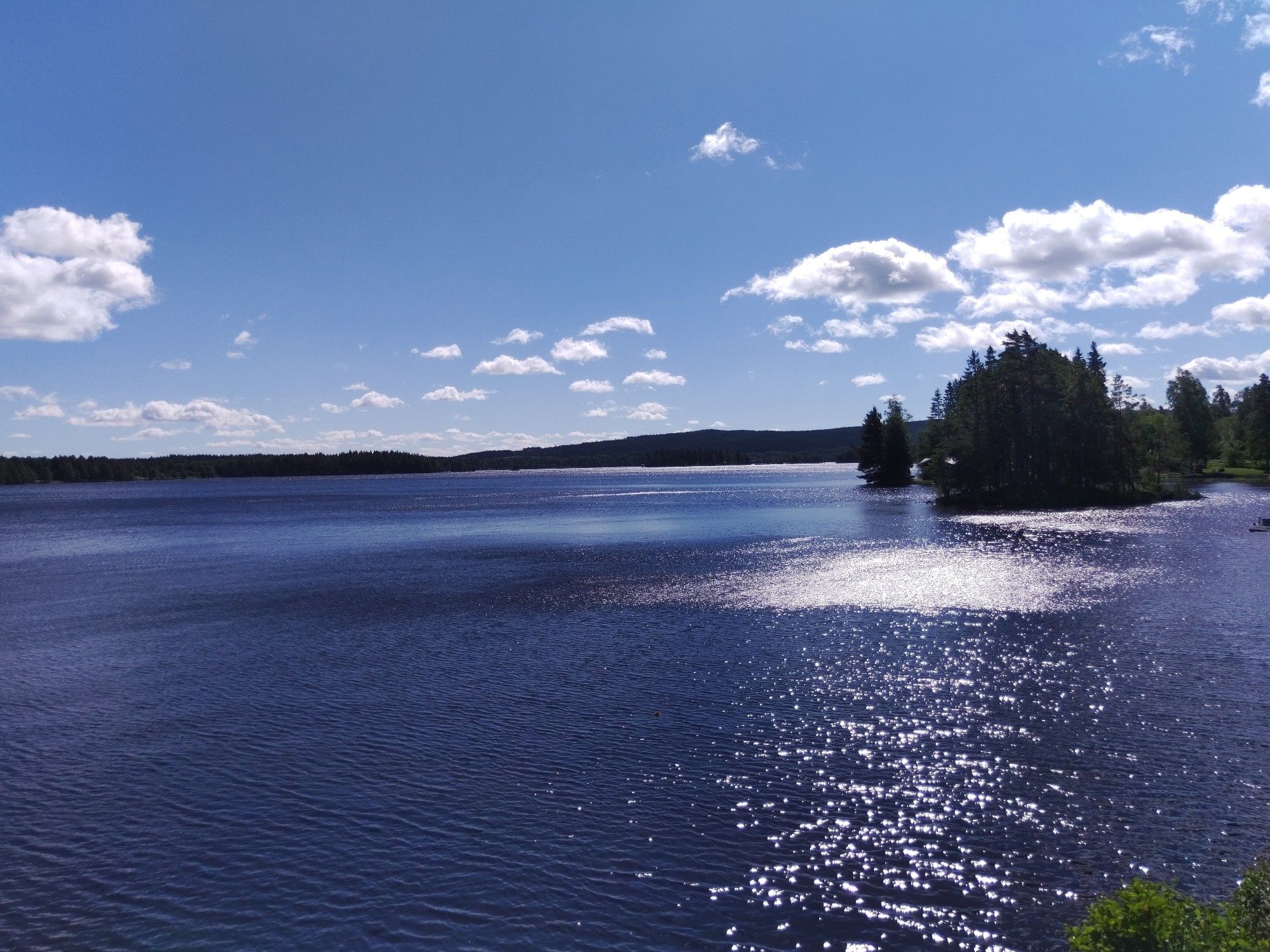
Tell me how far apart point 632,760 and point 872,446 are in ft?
394

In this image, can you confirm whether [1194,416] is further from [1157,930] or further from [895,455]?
[1157,930]

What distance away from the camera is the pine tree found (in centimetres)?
12962

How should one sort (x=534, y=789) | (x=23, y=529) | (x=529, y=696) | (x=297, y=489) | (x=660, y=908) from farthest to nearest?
1. (x=297, y=489)
2. (x=23, y=529)
3. (x=529, y=696)
4. (x=534, y=789)
5. (x=660, y=908)

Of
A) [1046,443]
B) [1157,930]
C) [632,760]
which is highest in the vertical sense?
[1046,443]

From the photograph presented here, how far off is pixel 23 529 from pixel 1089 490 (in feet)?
362

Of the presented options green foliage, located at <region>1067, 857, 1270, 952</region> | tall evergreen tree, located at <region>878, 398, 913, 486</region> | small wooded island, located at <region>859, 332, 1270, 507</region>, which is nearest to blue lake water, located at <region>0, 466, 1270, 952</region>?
green foliage, located at <region>1067, 857, 1270, 952</region>

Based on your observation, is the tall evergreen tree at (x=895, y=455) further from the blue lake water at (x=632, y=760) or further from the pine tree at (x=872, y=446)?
the blue lake water at (x=632, y=760)

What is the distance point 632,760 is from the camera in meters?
17.0

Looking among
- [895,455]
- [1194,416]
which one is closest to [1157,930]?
[895,455]

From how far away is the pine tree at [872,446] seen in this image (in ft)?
425

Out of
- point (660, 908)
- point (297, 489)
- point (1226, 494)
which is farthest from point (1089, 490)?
point (297, 489)

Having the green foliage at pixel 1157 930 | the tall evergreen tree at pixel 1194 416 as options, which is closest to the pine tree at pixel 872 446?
the tall evergreen tree at pixel 1194 416

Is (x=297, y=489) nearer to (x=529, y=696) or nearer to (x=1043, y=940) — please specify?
(x=529, y=696)

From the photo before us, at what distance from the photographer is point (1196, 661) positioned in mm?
23172
